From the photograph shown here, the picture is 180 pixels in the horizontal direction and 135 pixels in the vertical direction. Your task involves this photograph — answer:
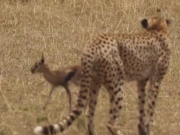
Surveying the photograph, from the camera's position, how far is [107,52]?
5.01 m

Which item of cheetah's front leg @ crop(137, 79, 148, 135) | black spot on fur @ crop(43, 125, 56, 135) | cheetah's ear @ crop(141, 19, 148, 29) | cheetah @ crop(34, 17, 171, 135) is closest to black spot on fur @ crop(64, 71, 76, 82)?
cheetah @ crop(34, 17, 171, 135)

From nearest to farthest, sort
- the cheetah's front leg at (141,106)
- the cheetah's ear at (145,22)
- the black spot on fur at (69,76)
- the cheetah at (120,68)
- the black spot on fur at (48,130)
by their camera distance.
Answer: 1. the black spot on fur at (48,130)
2. the cheetah at (120,68)
3. the black spot on fur at (69,76)
4. the cheetah's front leg at (141,106)
5. the cheetah's ear at (145,22)

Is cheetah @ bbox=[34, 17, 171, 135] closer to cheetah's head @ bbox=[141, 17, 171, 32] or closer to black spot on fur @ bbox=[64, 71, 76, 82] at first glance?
cheetah's head @ bbox=[141, 17, 171, 32]

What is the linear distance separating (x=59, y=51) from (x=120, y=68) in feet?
9.73

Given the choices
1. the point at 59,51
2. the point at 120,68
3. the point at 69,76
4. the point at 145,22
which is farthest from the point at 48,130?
the point at 59,51

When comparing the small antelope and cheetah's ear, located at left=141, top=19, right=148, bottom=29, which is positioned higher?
cheetah's ear, located at left=141, top=19, right=148, bottom=29

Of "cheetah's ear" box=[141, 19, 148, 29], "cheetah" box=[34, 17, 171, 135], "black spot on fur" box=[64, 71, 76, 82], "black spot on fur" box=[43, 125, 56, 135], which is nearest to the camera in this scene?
A: "black spot on fur" box=[43, 125, 56, 135]

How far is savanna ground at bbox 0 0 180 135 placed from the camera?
5.91 m

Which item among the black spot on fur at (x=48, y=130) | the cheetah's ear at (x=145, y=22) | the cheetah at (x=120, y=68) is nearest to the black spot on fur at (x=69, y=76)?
the cheetah at (x=120, y=68)

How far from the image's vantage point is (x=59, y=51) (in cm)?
800

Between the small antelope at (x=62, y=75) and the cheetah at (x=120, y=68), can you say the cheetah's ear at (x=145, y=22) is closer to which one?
the cheetah at (x=120, y=68)

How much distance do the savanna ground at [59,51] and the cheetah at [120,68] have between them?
0.39 metres

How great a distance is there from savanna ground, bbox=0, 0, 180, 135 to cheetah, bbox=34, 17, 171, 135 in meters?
0.39

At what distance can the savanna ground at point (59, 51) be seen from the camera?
5.91 meters
